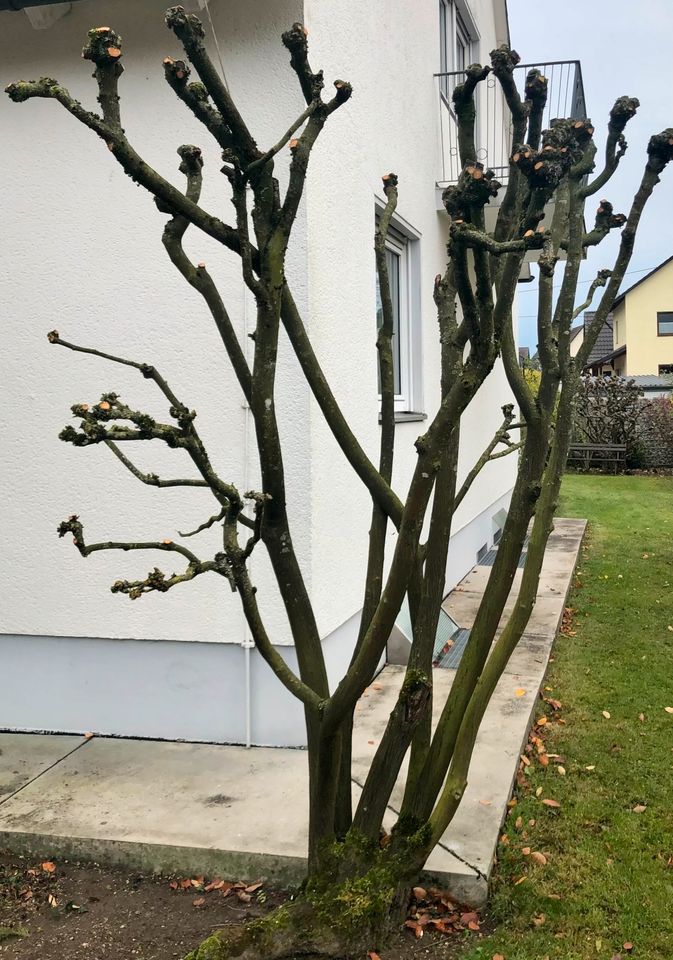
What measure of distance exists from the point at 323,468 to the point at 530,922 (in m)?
2.36

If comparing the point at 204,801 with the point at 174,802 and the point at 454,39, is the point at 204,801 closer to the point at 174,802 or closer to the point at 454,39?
the point at 174,802

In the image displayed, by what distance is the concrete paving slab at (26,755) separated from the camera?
13.2 ft

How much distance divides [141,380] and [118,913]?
2.60 meters

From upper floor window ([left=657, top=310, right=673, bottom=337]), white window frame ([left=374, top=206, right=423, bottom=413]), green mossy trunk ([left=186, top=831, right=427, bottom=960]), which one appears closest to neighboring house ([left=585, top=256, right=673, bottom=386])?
upper floor window ([left=657, top=310, right=673, bottom=337])

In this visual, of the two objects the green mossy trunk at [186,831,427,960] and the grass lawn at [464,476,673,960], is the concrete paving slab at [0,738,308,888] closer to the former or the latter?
the green mossy trunk at [186,831,427,960]

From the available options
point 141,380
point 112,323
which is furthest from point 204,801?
point 112,323

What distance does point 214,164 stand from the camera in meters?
4.27

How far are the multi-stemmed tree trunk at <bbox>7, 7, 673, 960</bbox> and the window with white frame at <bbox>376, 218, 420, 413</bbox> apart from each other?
3.34 metres

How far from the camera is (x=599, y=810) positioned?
3836mm

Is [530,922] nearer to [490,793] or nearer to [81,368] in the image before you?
[490,793]

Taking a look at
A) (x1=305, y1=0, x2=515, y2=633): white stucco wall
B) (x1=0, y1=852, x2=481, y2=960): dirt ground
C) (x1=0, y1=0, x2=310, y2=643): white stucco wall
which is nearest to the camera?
(x1=0, y1=852, x2=481, y2=960): dirt ground

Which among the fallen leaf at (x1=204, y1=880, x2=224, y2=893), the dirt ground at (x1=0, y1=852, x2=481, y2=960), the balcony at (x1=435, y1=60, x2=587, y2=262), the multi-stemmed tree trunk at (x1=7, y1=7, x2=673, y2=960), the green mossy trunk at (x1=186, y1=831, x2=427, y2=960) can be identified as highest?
the balcony at (x1=435, y1=60, x2=587, y2=262)

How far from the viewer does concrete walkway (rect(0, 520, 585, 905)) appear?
3.26m

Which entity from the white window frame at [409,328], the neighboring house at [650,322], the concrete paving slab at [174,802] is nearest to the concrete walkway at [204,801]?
the concrete paving slab at [174,802]
